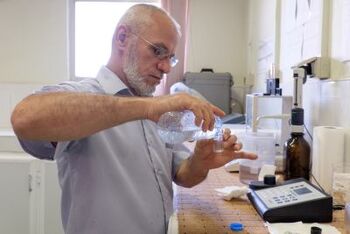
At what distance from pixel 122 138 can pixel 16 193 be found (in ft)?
6.18

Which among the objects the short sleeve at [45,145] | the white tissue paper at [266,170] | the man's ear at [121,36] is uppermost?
the man's ear at [121,36]

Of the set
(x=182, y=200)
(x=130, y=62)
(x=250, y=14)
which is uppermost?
(x=250, y=14)

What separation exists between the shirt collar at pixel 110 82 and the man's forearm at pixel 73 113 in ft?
1.08

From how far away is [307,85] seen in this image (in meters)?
1.71

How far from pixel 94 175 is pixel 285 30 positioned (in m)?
1.52

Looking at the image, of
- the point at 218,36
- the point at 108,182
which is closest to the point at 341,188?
the point at 108,182

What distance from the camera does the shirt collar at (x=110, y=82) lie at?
3.67 feet

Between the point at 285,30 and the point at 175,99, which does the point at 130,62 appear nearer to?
the point at 175,99

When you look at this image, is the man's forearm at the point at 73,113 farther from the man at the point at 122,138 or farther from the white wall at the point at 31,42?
the white wall at the point at 31,42

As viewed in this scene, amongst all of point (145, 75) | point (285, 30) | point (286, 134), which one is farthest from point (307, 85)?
point (145, 75)

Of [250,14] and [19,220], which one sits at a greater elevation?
[250,14]

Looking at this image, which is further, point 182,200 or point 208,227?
point 182,200

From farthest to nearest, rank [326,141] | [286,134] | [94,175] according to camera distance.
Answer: [286,134] < [326,141] < [94,175]

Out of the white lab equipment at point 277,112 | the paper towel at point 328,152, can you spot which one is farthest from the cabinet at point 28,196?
the paper towel at point 328,152
